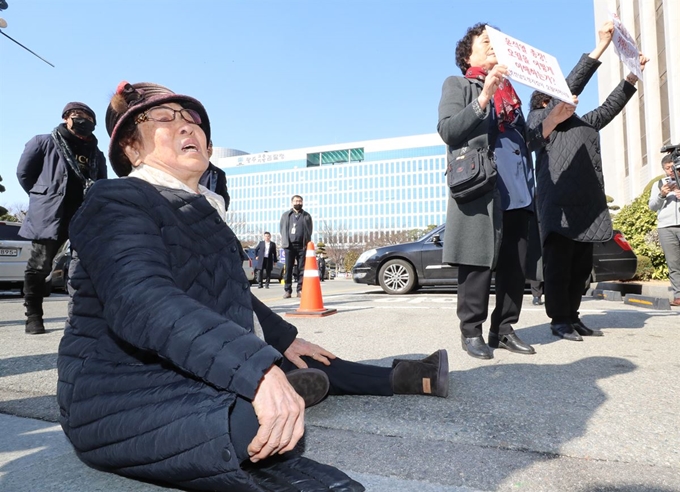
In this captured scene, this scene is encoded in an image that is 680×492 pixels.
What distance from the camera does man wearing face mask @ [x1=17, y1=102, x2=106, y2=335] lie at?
14.3ft

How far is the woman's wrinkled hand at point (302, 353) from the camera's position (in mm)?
2057

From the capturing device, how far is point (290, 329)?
2084mm

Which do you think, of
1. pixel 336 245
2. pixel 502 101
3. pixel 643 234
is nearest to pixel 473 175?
pixel 502 101

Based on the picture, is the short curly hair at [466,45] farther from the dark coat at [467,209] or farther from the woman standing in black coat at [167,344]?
the woman standing in black coat at [167,344]

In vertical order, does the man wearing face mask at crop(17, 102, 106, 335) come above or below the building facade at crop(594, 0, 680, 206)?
below

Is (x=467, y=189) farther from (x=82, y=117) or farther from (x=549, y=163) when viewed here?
(x=82, y=117)

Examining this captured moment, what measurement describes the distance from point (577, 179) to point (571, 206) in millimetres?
213

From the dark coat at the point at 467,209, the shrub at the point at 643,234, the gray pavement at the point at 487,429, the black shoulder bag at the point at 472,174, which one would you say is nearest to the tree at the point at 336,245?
the shrub at the point at 643,234

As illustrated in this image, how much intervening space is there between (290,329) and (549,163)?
2.84 metres

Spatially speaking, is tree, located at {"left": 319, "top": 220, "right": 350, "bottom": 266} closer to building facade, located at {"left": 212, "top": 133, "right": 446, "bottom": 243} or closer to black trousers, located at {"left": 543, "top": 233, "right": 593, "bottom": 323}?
building facade, located at {"left": 212, "top": 133, "right": 446, "bottom": 243}

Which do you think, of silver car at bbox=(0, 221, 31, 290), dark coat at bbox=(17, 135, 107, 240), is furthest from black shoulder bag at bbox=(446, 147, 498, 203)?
silver car at bbox=(0, 221, 31, 290)

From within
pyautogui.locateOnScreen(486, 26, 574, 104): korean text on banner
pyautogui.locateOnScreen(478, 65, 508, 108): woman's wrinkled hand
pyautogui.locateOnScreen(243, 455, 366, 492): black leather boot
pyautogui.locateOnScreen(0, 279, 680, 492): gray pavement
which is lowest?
pyautogui.locateOnScreen(0, 279, 680, 492): gray pavement

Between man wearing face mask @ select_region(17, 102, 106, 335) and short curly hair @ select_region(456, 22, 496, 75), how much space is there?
311cm

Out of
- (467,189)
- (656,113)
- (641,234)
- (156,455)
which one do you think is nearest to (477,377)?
(467,189)
